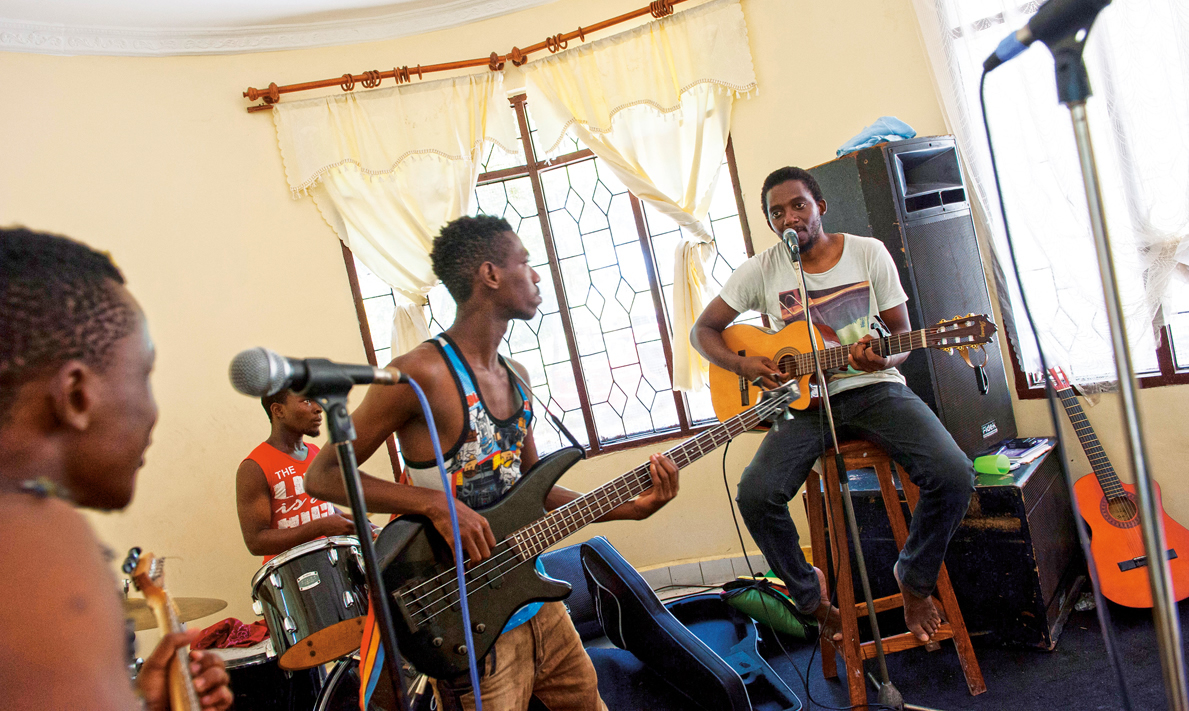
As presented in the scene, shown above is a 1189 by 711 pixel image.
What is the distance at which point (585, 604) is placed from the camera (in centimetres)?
378

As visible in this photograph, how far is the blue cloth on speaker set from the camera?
11.0 feet

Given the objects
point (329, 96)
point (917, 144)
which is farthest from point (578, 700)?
point (329, 96)

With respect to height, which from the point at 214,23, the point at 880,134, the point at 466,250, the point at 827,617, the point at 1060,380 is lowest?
the point at 827,617

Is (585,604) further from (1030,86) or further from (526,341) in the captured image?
(1030,86)

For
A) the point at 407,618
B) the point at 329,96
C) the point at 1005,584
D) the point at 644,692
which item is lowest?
the point at 644,692

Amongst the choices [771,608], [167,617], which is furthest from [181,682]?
[771,608]

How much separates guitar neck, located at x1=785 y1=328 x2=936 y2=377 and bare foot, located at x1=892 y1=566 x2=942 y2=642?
2.61 ft

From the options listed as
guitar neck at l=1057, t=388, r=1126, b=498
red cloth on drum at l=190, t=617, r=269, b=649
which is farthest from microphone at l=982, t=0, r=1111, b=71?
red cloth on drum at l=190, t=617, r=269, b=649

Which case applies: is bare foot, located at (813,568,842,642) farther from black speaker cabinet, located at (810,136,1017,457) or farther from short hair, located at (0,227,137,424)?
short hair, located at (0,227,137,424)

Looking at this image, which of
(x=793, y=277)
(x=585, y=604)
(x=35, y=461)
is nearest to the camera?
(x=35, y=461)

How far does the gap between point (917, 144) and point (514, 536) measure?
2.56 metres

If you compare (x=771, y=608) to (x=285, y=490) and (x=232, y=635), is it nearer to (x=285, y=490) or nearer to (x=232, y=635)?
(x=285, y=490)

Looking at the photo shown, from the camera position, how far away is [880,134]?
3.38m

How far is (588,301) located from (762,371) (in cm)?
183
